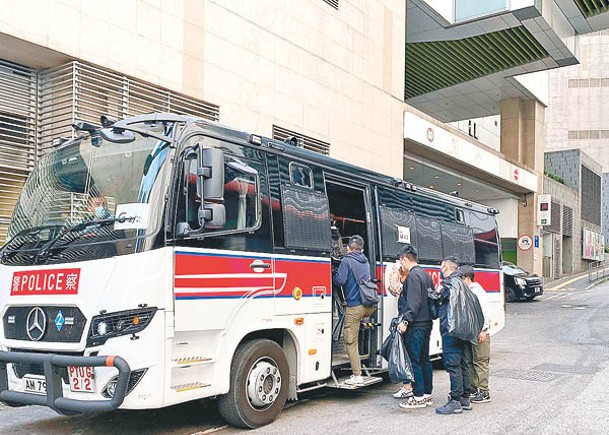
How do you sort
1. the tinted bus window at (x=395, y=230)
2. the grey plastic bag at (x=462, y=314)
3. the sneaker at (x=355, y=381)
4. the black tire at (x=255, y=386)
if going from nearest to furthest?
the black tire at (x=255, y=386), the grey plastic bag at (x=462, y=314), the sneaker at (x=355, y=381), the tinted bus window at (x=395, y=230)

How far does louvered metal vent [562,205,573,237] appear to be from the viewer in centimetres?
4359

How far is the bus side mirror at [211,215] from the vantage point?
5.95 meters

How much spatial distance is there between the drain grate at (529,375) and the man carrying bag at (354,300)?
3210 mm

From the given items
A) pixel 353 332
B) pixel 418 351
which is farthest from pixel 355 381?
pixel 418 351

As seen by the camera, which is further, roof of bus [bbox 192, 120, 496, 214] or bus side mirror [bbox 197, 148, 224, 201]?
roof of bus [bbox 192, 120, 496, 214]

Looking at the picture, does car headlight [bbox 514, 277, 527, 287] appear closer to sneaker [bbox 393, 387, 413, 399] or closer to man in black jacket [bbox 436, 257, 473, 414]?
sneaker [bbox 393, 387, 413, 399]

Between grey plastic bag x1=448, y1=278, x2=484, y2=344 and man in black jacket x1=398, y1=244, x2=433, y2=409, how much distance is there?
373 mm

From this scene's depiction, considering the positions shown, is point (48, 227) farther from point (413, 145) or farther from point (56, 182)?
point (413, 145)

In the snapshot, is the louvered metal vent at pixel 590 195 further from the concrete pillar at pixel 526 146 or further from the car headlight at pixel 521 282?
the car headlight at pixel 521 282

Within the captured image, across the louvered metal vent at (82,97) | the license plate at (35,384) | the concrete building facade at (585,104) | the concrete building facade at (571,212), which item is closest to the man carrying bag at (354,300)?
the license plate at (35,384)

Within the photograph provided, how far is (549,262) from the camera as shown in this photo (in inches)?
1613

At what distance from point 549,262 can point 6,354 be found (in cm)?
3923

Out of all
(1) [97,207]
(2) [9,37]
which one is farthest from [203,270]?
(2) [9,37]

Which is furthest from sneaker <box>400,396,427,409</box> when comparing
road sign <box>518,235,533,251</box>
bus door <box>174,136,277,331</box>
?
road sign <box>518,235,533,251</box>
